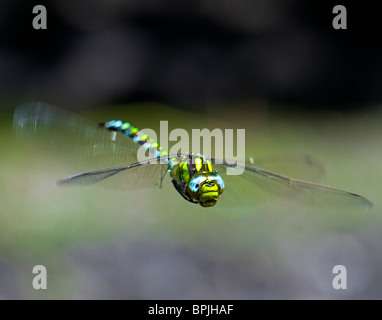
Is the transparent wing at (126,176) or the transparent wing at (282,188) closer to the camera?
the transparent wing at (126,176)

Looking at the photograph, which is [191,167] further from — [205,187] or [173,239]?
[173,239]

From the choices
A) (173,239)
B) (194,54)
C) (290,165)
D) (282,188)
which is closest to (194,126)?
(194,54)

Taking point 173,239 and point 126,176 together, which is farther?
point 173,239

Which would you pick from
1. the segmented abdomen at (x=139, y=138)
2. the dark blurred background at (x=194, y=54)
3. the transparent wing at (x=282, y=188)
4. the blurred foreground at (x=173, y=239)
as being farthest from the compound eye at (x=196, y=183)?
the dark blurred background at (x=194, y=54)

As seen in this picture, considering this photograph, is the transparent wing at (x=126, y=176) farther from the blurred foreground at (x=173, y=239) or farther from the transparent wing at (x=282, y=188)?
the blurred foreground at (x=173, y=239)

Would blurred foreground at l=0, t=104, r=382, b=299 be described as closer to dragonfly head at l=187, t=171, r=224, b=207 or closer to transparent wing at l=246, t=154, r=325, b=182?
transparent wing at l=246, t=154, r=325, b=182

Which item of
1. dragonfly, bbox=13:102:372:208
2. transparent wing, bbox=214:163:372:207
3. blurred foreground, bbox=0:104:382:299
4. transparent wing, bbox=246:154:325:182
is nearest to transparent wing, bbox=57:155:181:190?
dragonfly, bbox=13:102:372:208

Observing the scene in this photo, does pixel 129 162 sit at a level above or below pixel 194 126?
below
